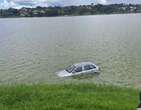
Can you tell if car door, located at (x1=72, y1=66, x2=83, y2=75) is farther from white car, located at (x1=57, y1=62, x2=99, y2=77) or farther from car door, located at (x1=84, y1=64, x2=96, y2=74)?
car door, located at (x1=84, y1=64, x2=96, y2=74)

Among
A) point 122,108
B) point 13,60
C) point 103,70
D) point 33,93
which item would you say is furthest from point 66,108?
point 13,60

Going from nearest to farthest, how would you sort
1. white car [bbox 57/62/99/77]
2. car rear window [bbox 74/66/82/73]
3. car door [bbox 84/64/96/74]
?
white car [bbox 57/62/99/77]
car rear window [bbox 74/66/82/73]
car door [bbox 84/64/96/74]

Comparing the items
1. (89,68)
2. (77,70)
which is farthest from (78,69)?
(89,68)

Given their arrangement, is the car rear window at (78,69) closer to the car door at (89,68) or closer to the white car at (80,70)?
the white car at (80,70)

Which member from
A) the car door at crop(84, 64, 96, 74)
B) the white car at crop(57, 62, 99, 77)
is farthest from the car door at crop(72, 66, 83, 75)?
the car door at crop(84, 64, 96, 74)

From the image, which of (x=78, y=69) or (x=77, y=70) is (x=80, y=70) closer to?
(x=78, y=69)

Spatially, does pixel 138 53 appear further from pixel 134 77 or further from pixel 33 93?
pixel 33 93

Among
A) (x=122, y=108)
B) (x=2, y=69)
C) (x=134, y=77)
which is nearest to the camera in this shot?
(x=122, y=108)

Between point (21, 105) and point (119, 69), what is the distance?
93.6 ft

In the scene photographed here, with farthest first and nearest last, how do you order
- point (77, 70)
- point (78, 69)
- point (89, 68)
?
1. point (89, 68)
2. point (78, 69)
3. point (77, 70)

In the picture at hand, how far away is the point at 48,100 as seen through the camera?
42.5 feet

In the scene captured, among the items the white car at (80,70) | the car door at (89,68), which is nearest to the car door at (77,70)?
the white car at (80,70)

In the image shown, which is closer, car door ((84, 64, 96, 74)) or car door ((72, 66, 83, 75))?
car door ((72, 66, 83, 75))

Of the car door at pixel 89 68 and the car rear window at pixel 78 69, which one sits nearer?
the car rear window at pixel 78 69
